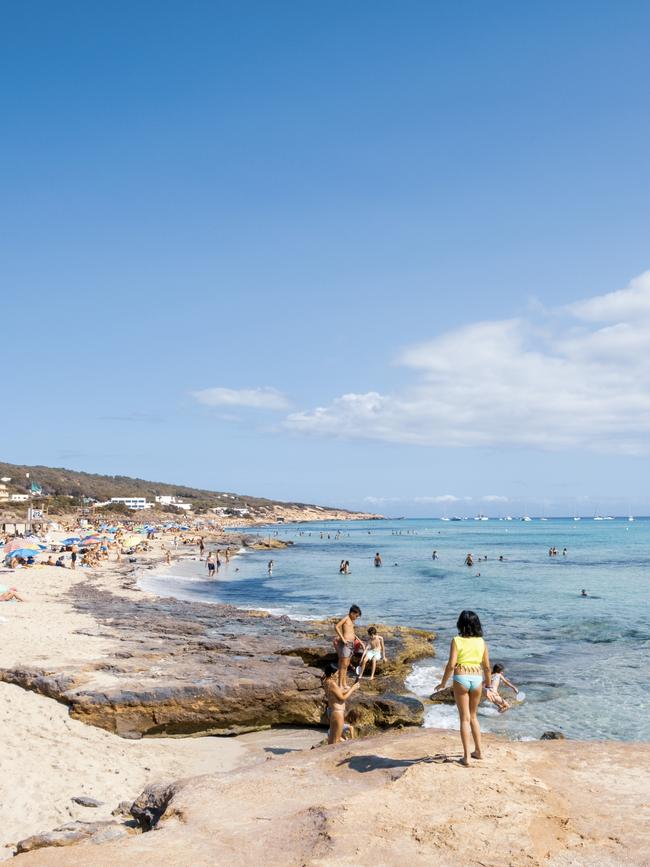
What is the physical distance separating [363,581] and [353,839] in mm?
39692

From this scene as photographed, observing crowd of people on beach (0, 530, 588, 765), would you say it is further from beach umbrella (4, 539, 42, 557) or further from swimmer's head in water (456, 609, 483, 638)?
beach umbrella (4, 539, 42, 557)

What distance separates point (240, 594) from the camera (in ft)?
127

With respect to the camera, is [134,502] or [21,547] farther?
[134,502]

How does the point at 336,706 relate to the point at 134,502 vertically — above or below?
above

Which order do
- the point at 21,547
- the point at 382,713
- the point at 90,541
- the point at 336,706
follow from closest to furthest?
1. the point at 336,706
2. the point at 382,713
3. the point at 21,547
4. the point at 90,541

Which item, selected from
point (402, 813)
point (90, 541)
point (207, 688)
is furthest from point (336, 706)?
point (90, 541)

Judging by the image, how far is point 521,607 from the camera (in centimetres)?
3222

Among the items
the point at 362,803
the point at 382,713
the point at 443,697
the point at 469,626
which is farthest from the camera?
the point at 443,697

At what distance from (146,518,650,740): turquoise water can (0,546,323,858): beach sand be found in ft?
14.6

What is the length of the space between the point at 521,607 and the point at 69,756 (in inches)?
1030

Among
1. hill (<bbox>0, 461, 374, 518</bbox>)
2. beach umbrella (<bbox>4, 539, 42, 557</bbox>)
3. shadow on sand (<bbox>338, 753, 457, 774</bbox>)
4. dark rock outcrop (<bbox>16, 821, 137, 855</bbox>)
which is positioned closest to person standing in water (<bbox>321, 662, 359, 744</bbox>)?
shadow on sand (<bbox>338, 753, 457, 774</bbox>)

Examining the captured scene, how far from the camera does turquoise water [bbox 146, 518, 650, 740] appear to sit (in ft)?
48.4

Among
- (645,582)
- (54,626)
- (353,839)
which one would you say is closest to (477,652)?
(353,839)

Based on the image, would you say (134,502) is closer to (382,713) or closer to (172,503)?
(172,503)
